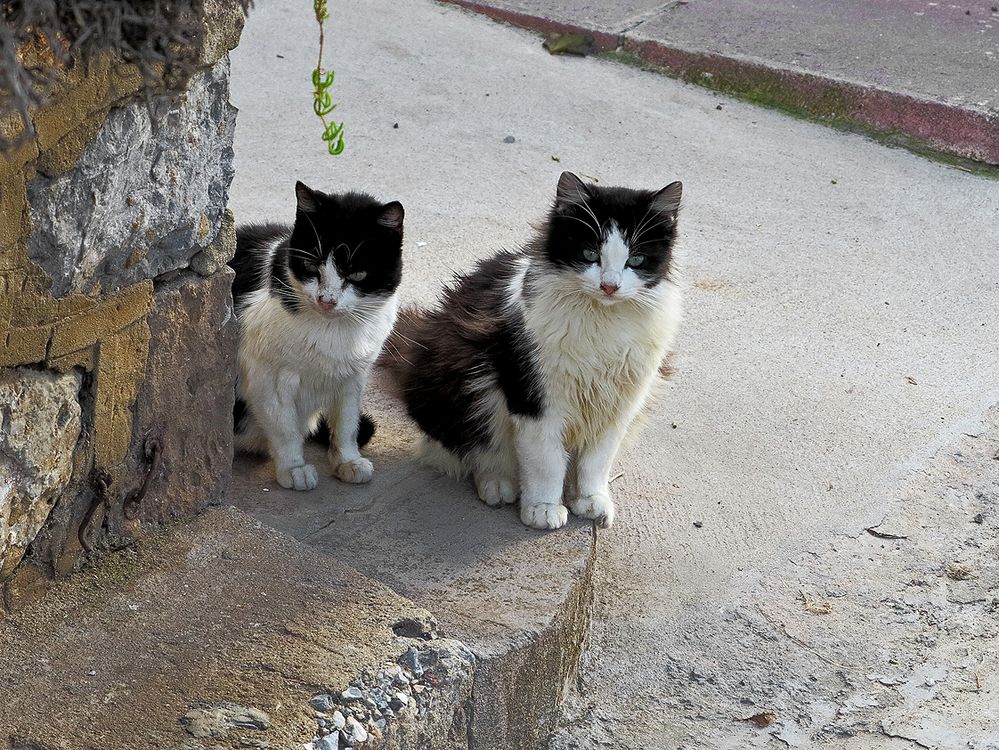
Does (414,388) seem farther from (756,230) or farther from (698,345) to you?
(756,230)

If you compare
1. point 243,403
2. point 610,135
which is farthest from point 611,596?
point 610,135

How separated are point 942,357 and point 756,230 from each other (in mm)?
1170

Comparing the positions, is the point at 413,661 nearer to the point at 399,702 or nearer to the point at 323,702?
the point at 399,702

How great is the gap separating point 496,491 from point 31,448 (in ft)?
4.47

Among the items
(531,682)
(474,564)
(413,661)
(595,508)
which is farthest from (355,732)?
(595,508)

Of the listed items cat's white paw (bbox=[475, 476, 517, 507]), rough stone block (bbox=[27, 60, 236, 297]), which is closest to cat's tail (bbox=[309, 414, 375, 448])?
cat's white paw (bbox=[475, 476, 517, 507])

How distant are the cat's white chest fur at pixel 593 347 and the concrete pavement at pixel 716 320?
402mm

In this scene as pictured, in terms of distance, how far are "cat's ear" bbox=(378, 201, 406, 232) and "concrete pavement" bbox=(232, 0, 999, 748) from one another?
713 mm

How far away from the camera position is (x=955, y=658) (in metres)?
3.27

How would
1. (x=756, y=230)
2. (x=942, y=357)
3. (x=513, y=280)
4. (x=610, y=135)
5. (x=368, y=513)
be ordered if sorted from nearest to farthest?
(x=368, y=513)
(x=513, y=280)
(x=942, y=357)
(x=756, y=230)
(x=610, y=135)

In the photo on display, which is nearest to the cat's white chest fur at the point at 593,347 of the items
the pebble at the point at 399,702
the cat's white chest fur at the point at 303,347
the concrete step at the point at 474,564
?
the concrete step at the point at 474,564

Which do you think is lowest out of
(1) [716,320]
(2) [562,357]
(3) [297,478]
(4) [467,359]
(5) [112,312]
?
(3) [297,478]

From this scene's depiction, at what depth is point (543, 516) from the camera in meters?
3.21

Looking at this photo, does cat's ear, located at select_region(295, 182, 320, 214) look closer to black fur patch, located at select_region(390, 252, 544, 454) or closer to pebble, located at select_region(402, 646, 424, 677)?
black fur patch, located at select_region(390, 252, 544, 454)
